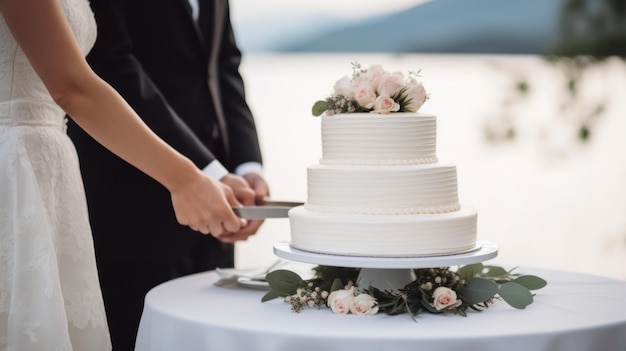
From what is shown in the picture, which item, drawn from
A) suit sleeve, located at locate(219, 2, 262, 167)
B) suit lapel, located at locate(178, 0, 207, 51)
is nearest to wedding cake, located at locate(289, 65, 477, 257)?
suit lapel, located at locate(178, 0, 207, 51)

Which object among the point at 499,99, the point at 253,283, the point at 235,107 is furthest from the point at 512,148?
the point at 253,283

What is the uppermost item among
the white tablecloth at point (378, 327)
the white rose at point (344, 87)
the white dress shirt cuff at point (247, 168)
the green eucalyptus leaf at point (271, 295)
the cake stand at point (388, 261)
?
the white rose at point (344, 87)

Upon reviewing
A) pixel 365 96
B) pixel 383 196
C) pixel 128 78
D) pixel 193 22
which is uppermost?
pixel 193 22

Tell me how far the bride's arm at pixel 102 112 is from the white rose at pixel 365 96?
19.5 inches

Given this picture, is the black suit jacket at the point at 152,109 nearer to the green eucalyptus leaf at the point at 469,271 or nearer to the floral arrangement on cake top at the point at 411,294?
the floral arrangement on cake top at the point at 411,294

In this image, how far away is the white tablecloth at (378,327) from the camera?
A: 5.01ft

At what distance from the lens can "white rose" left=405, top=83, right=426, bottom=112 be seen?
186 cm

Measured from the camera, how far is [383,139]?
182cm

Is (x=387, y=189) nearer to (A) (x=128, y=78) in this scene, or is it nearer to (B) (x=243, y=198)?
(B) (x=243, y=198)

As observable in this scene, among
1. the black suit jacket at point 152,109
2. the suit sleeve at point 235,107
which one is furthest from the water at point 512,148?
the black suit jacket at point 152,109

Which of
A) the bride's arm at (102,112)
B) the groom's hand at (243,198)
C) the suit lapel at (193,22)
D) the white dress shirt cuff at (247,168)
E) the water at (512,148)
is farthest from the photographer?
the water at (512,148)

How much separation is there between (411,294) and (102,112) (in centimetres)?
83

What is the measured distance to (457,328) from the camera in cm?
159

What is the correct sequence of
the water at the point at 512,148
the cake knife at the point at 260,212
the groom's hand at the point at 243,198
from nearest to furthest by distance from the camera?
the cake knife at the point at 260,212 → the groom's hand at the point at 243,198 → the water at the point at 512,148
